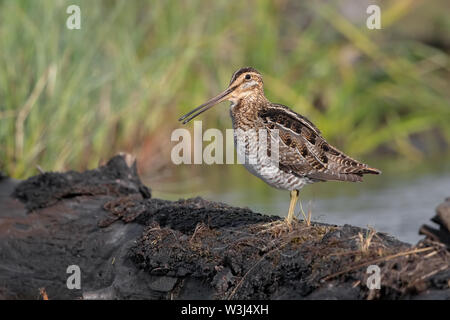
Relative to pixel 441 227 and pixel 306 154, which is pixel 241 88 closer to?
pixel 306 154

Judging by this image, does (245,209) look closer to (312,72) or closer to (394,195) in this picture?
(394,195)

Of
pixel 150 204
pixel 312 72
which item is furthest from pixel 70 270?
pixel 312 72

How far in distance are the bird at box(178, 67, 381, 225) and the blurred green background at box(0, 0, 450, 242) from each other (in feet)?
8.74

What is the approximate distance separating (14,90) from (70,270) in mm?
2684

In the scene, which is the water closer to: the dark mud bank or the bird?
the bird

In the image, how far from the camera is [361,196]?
9477 millimetres

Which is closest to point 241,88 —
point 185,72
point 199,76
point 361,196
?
point 361,196

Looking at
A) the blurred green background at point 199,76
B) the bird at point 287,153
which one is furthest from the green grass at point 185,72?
the bird at point 287,153

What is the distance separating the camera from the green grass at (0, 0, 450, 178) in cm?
771

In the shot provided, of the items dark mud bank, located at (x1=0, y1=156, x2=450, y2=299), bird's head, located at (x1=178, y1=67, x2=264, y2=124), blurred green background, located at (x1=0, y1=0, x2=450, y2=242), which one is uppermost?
blurred green background, located at (x1=0, y1=0, x2=450, y2=242)

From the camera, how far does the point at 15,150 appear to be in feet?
24.7

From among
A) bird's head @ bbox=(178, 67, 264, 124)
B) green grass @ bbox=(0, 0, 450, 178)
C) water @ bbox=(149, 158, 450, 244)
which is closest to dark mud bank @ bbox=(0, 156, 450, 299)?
bird's head @ bbox=(178, 67, 264, 124)

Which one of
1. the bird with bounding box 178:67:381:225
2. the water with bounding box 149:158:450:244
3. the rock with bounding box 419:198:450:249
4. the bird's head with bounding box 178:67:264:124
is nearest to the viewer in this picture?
the rock with bounding box 419:198:450:249

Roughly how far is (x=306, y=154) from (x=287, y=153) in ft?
0.49
